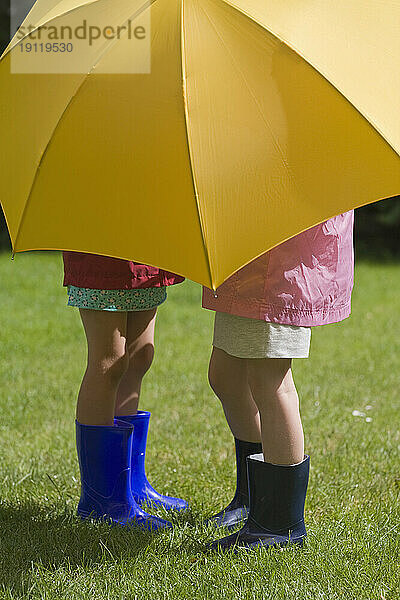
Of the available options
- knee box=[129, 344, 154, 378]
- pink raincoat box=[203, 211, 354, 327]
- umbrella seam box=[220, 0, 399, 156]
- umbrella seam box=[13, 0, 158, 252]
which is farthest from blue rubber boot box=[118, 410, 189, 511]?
umbrella seam box=[220, 0, 399, 156]

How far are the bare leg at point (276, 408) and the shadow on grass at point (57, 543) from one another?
52 cm

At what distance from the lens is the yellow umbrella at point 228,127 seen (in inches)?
81.4

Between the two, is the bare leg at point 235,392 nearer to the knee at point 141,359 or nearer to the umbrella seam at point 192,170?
the knee at point 141,359

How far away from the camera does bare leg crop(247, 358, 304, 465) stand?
2.61m

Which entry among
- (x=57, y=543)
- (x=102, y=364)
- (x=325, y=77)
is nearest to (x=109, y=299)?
(x=102, y=364)

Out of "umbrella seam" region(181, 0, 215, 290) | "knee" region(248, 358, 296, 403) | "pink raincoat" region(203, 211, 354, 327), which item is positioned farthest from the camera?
"knee" region(248, 358, 296, 403)

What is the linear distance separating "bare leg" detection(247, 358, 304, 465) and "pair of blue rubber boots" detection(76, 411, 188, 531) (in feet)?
1.68

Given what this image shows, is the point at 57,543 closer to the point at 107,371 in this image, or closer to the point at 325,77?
the point at 107,371

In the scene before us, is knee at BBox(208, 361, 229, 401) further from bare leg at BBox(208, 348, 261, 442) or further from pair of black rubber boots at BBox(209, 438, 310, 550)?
pair of black rubber boots at BBox(209, 438, 310, 550)

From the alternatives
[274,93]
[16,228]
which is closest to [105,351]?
[16,228]

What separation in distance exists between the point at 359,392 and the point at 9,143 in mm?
2953

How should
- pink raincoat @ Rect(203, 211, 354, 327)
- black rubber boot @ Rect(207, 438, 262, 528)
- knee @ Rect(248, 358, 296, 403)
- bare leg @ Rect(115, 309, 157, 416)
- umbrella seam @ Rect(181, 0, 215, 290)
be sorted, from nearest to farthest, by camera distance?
umbrella seam @ Rect(181, 0, 215, 290) < pink raincoat @ Rect(203, 211, 354, 327) < knee @ Rect(248, 358, 296, 403) < black rubber boot @ Rect(207, 438, 262, 528) < bare leg @ Rect(115, 309, 157, 416)

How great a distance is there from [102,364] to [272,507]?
2.37 ft

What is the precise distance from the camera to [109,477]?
2930 millimetres
